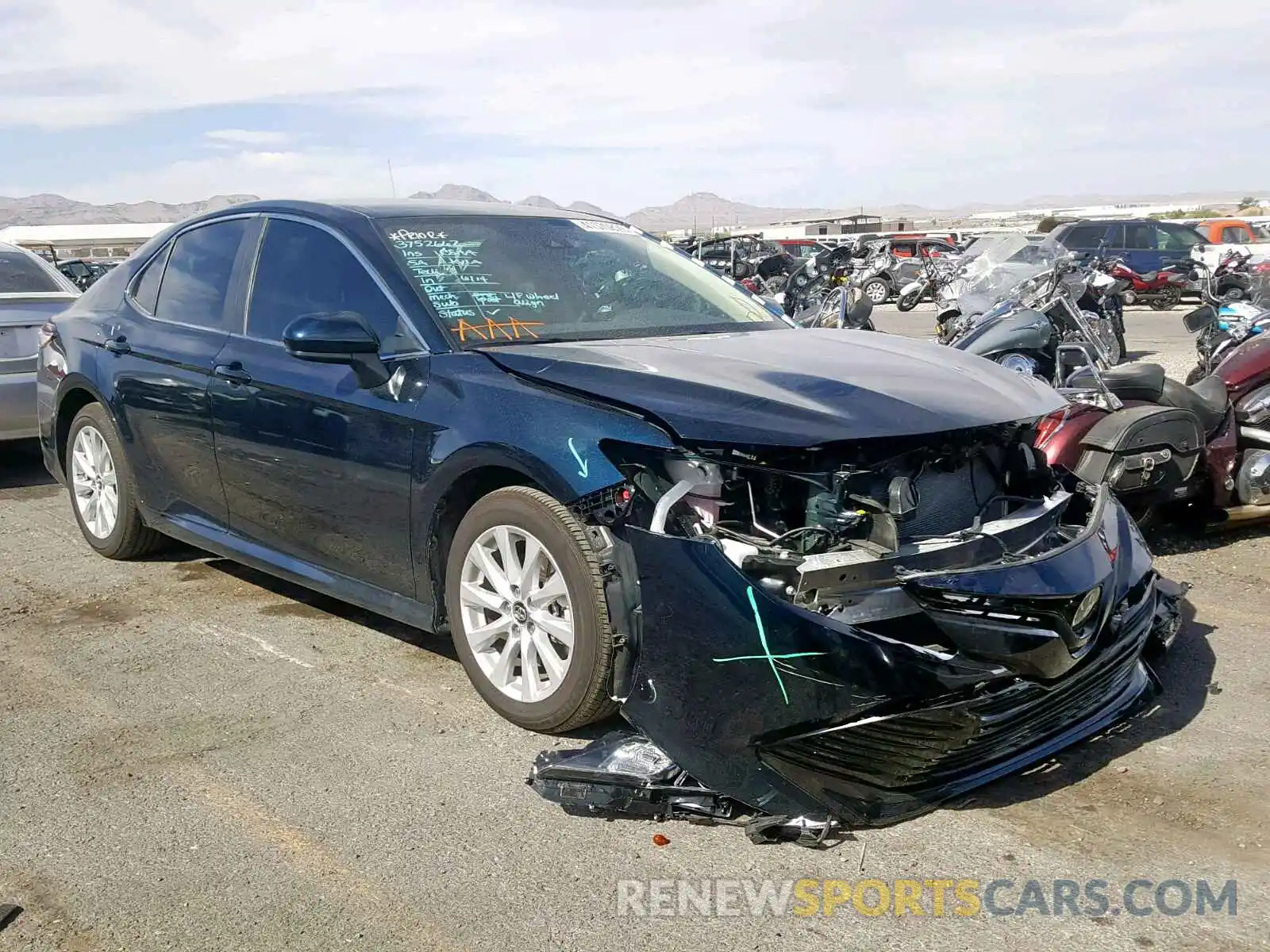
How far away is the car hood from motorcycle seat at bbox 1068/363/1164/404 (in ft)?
6.10

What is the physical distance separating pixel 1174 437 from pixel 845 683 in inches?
129

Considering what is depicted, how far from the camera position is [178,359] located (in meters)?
5.02

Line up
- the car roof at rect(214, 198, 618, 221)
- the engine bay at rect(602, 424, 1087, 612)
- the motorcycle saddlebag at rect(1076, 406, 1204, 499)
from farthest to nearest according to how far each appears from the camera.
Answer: the motorcycle saddlebag at rect(1076, 406, 1204, 499)
the car roof at rect(214, 198, 618, 221)
the engine bay at rect(602, 424, 1087, 612)

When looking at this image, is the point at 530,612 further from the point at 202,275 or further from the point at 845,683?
the point at 202,275

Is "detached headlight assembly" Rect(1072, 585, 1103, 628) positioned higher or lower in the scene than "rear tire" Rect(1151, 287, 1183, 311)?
higher

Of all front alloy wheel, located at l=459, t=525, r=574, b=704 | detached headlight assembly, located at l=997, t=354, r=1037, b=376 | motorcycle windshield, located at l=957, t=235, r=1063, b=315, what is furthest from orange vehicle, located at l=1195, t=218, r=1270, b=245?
front alloy wheel, located at l=459, t=525, r=574, b=704

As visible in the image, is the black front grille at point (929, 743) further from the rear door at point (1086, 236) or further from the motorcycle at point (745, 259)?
the motorcycle at point (745, 259)

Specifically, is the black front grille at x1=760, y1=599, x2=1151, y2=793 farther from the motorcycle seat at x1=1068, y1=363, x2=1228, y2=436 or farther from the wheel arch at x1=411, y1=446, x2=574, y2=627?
the motorcycle seat at x1=1068, y1=363, x2=1228, y2=436

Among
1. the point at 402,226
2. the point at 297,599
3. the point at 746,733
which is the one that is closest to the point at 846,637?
the point at 746,733

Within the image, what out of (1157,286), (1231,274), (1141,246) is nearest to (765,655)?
(1231,274)

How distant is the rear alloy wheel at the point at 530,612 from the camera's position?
342 centimetres

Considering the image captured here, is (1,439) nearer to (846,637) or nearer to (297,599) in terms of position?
(297,599)

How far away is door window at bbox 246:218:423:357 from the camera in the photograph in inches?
163

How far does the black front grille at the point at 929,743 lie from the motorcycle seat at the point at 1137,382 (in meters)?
2.97
